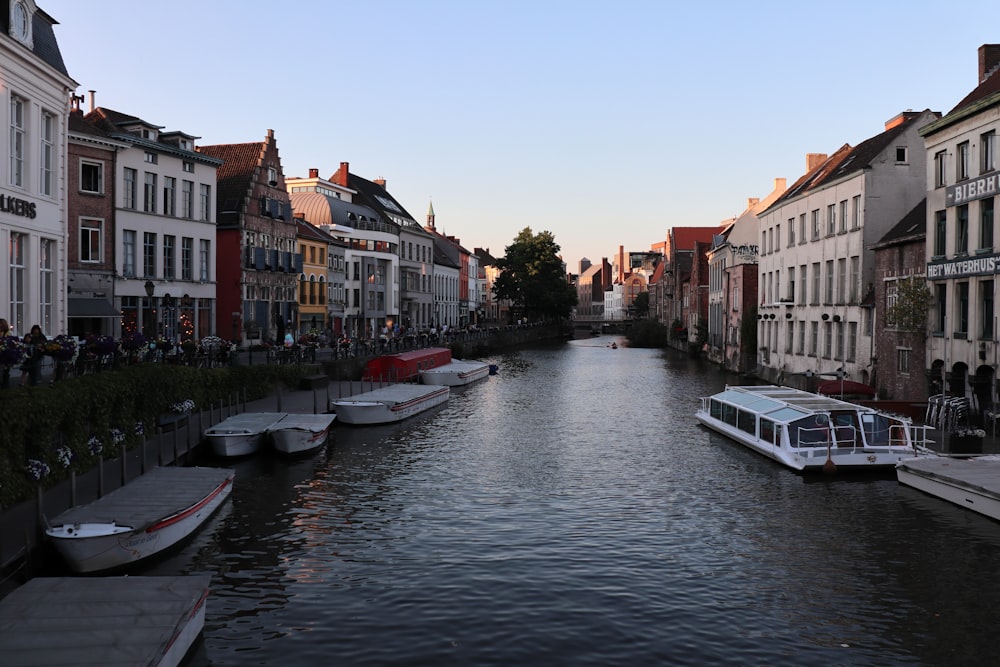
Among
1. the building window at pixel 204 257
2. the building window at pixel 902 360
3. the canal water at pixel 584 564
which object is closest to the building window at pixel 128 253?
the building window at pixel 204 257

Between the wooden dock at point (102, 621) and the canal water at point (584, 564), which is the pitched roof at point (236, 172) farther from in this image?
the wooden dock at point (102, 621)

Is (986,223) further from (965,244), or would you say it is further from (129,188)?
(129,188)

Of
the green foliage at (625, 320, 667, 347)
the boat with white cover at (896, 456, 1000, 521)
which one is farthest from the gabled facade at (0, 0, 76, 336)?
the green foliage at (625, 320, 667, 347)

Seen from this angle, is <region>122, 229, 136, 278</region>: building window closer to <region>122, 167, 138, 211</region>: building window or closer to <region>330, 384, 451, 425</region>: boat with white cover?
<region>122, 167, 138, 211</region>: building window

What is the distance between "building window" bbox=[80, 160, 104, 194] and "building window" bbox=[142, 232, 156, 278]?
3.58 metres

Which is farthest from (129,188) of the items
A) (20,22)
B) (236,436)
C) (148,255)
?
(236,436)

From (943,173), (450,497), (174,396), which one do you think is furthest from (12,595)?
(943,173)

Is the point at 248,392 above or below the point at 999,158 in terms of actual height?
below

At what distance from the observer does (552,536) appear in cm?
1784

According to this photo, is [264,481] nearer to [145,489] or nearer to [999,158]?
[145,489]

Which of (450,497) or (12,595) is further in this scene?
(450,497)

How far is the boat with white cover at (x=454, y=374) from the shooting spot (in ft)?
171

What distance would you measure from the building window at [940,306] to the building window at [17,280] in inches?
1208

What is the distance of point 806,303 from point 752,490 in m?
28.4
